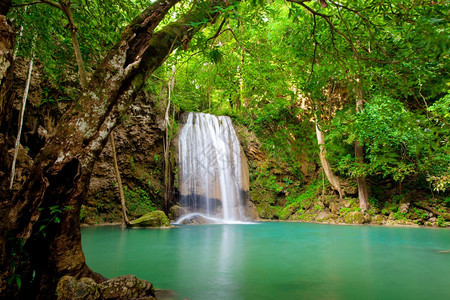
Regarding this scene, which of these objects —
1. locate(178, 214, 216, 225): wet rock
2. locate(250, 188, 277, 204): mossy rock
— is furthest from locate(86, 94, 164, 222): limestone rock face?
locate(250, 188, 277, 204): mossy rock

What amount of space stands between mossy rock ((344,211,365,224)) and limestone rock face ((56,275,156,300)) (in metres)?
10.7

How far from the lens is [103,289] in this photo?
2141 mm

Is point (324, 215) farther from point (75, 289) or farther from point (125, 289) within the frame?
point (75, 289)

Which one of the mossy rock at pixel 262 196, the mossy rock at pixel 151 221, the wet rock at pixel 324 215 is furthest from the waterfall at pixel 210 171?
the wet rock at pixel 324 215

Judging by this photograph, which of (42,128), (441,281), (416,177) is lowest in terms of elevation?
(441,281)

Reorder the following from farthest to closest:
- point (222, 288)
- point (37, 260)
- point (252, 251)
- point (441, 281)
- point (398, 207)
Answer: point (398, 207) → point (252, 251) → point (441, 281) → point (222, 288) → point (37, 260)

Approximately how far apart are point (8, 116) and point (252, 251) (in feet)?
14.8

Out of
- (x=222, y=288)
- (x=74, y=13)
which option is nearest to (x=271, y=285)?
(x=222, y=288)

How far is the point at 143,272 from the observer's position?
3613 millimetres

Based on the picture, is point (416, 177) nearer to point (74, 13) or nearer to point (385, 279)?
point (385, 279)

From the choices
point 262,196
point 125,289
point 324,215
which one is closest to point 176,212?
point 262,196

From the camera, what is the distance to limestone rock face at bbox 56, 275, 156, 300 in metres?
1.97

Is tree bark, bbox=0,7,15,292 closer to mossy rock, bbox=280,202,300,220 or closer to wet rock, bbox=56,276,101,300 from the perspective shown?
wet rock, bbox=56,276,101,300

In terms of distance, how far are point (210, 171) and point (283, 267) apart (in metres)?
9.77
